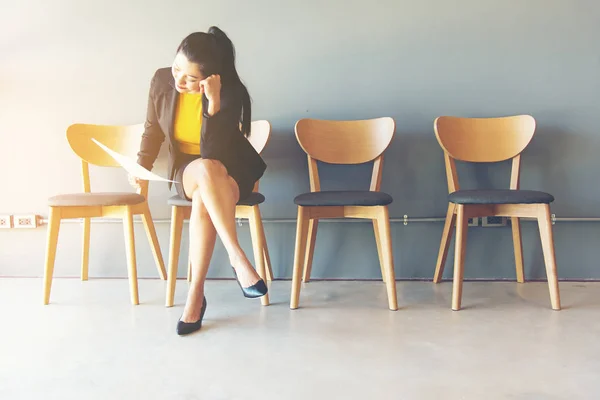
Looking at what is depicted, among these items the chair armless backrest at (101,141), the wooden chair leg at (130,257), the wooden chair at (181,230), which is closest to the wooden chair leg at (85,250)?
the chair armless backrest at (101,141)

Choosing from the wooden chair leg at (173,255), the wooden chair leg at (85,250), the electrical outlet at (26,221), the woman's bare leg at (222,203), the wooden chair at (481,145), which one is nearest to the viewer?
the woman's bare leg at (222,203)

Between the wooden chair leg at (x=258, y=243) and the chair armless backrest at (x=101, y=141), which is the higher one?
the chair armless backrest at (x=101, y=141)

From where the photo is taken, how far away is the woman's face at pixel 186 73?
1611mm

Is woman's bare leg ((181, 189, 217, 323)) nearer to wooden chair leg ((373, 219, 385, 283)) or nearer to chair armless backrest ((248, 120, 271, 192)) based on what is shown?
chair armless backrest ((248, 120, 271, 192))

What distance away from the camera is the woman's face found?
1611 millimetres

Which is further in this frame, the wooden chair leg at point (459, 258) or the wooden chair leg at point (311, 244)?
the wooden chair leg at point (311, 244)

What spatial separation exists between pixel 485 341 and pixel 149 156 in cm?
152

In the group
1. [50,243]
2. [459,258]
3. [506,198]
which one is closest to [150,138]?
[50,243]

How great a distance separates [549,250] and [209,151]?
136 cm

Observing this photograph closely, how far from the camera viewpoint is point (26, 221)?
257 cm

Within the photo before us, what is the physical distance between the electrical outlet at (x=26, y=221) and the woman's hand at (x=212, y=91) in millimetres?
1489

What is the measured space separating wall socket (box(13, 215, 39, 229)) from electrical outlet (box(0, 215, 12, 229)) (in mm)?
25

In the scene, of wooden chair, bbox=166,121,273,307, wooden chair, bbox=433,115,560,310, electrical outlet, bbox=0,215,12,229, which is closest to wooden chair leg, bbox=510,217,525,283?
wooden chair, bbox=433,115,560,310

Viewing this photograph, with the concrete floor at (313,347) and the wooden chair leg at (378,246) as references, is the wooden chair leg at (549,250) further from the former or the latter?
the wooden chair leg at (378,246)
